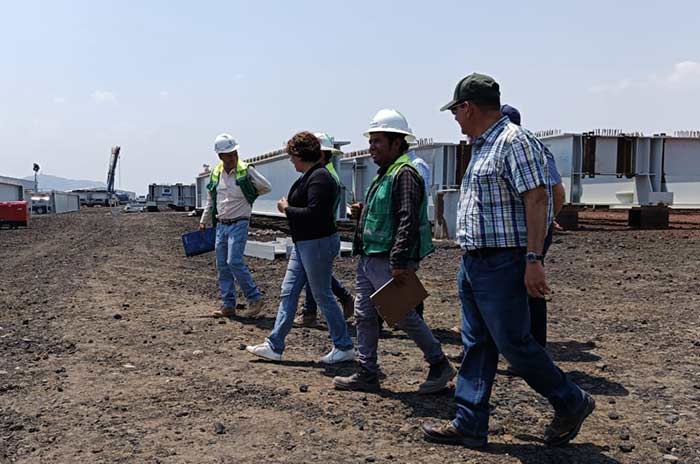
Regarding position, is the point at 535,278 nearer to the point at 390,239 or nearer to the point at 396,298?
the point at 396,298

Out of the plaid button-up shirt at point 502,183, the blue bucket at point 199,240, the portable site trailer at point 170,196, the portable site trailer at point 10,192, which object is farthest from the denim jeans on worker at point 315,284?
the portable site trailer at point 170,196

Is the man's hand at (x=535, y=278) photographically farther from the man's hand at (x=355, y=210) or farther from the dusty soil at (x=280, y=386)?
the man's hand at (x=355, y=210)

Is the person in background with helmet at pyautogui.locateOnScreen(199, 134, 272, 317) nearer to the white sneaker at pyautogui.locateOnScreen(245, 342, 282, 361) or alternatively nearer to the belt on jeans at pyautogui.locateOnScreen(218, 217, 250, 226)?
the belt on jeans at pyautogui.locateOnScreen(218, 217, 250, 226)

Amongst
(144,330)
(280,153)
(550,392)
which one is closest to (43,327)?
(144,330)

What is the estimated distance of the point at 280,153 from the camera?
76.2ft

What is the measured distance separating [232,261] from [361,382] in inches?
110

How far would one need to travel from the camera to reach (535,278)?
321cm

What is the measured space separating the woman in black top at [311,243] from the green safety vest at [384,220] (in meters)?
0.69

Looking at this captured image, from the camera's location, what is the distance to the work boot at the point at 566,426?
3.55m

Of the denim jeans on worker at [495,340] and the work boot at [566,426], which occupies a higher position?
the denim jeans on worker at [495,340]

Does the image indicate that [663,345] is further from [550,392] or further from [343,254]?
[343,254]

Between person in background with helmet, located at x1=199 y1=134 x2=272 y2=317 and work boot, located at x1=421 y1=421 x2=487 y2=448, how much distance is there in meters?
3.58

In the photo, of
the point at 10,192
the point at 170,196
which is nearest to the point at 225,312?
the point at 10,192

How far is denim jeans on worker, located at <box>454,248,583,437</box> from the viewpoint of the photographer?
3371 mm
